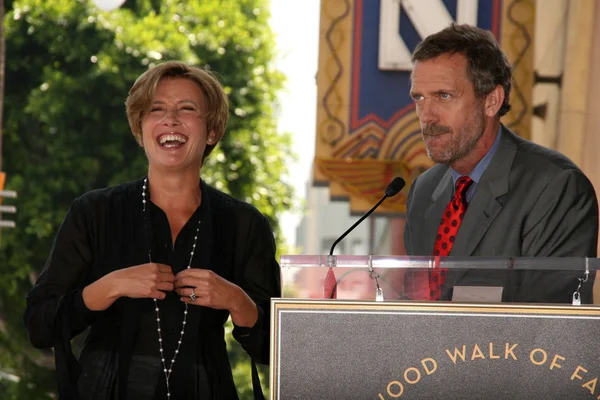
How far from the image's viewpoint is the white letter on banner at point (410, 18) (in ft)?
19.7

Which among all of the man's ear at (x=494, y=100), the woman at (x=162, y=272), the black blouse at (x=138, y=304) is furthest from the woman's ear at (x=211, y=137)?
the man's ear at (x=494, y=100)

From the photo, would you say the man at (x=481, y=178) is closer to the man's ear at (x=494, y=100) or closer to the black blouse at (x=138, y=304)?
the man's ear at (x=494, y=100)

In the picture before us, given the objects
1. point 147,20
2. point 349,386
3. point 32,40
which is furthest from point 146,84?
point 32,40

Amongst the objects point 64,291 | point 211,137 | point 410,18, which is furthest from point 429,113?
point 410,18

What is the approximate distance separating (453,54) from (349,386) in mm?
989

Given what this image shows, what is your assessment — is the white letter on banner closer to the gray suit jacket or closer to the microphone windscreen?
the gray suit jacket

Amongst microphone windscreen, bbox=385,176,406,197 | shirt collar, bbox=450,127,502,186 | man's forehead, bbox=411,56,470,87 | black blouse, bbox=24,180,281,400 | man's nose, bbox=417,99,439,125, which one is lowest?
black blouse, bbox=24,180,281,400

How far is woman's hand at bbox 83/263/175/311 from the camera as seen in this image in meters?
2.11

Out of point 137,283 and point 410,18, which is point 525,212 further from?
point 410,18

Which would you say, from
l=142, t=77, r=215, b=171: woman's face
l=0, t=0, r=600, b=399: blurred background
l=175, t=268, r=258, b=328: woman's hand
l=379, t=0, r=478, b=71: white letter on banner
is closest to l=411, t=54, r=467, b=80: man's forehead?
l=142, t=77, r=215, b=171: woman's face

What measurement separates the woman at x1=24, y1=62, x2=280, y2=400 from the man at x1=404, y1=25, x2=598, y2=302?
1.46 ft

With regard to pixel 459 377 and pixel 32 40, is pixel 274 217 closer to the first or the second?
pixel 32 40

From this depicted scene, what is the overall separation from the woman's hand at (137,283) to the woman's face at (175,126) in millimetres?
340

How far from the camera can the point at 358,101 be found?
20.1ft
